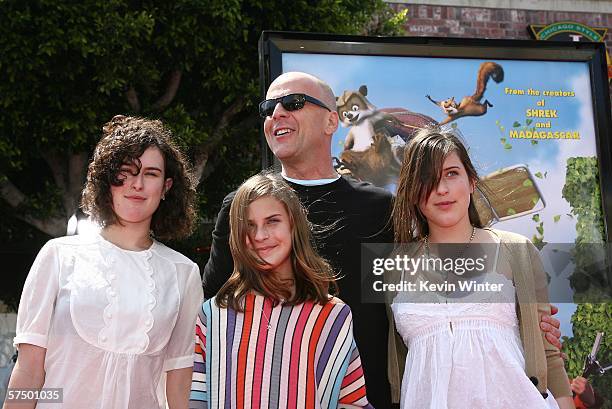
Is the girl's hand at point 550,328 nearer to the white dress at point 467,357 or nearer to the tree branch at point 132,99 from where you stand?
the white dress at point 467,357

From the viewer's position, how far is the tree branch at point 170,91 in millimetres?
6203

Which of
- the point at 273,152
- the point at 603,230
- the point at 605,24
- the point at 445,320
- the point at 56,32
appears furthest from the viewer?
the point at 605,24

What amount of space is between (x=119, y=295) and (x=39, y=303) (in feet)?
0.77

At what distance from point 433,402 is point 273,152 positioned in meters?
1.14

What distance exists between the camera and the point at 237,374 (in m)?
2.01

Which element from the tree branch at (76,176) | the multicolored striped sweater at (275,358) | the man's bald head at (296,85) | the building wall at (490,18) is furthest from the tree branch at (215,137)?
the multicolored striped sweater at (275,358)

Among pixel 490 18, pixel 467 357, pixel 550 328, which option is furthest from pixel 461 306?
pixel 490 18

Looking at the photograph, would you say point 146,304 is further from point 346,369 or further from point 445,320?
point 445,320

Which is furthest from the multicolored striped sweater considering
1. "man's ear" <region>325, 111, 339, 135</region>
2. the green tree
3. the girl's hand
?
the green tree

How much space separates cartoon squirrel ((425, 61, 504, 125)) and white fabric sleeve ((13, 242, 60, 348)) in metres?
1.84

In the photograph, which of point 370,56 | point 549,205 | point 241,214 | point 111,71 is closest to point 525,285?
point 241,214

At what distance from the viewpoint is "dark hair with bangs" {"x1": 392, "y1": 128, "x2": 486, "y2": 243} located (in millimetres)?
2273

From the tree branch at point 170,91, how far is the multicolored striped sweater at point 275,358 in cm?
438

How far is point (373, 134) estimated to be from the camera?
124 inches
